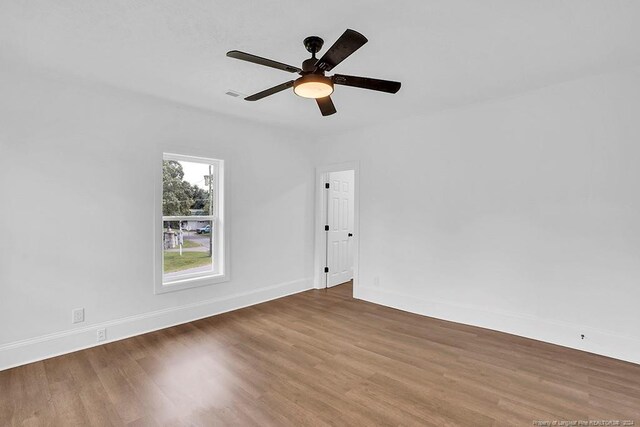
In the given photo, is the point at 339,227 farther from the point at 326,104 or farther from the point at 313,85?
the point at 313,85

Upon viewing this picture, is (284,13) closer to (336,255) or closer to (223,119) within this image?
(223,119)

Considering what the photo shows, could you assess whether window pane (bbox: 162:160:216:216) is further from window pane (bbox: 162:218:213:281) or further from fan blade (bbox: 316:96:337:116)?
fan blade (bbox: 316:96:337:116)

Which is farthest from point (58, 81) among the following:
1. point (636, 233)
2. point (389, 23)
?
point (636, 233)

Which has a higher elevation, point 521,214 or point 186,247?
point 521,214

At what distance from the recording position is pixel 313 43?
2266mm

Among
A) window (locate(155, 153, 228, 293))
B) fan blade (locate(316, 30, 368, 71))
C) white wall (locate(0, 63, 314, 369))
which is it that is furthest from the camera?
window (locate(155, 153, 228, 293))

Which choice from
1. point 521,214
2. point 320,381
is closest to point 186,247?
point 320,381

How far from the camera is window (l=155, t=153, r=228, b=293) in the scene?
380cm

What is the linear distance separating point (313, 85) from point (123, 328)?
10.4 ft

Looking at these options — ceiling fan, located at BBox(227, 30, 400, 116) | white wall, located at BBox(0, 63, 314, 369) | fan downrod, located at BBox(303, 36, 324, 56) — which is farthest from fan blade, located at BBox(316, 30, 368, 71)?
white wall, located at BBox(0, 63, 314, 369)

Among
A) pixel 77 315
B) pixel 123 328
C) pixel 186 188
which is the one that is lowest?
pixel 123 328

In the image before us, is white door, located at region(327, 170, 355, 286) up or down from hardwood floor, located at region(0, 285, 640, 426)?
up

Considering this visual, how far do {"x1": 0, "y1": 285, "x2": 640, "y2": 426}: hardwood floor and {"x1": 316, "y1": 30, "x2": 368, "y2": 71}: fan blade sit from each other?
7.62 feet

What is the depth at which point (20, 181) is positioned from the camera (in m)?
2.79
